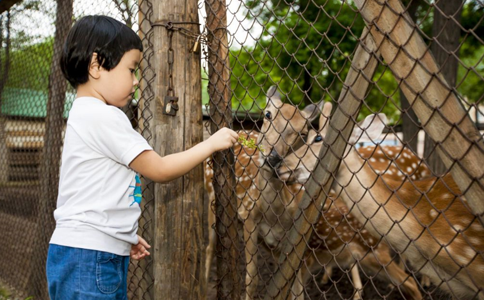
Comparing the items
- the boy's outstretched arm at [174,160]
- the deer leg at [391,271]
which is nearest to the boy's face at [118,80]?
the boy's outstretched arm at [174,160]

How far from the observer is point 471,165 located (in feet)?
5.58

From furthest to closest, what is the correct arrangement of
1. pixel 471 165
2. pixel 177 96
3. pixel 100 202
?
pixel 177 96, pixel 100 202, pixel 471 165

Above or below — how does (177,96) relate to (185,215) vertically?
above

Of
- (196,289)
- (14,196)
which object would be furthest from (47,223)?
(196,289)

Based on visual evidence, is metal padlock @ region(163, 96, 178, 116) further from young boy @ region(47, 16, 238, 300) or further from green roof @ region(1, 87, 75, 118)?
green roof @ region(1, 87, 75, 118)

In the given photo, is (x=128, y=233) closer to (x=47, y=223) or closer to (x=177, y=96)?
(x=177, y=96)

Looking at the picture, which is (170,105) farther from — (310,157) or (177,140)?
(310,157)

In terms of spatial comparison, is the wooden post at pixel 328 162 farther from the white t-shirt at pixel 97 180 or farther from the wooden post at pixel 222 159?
the white t-shirt at pixel 97 180

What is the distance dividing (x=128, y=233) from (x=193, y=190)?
1.87 ft

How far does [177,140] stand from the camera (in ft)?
8.30

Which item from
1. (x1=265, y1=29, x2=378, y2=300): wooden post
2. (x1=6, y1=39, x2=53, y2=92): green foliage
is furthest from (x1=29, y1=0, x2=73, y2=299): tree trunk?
(x1=265, y1=29, x2=378, y2=300): wooden post

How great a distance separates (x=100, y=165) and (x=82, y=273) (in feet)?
A: 1.34

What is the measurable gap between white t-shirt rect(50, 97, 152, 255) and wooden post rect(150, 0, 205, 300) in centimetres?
48

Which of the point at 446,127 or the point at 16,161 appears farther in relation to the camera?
the point at 16,161
